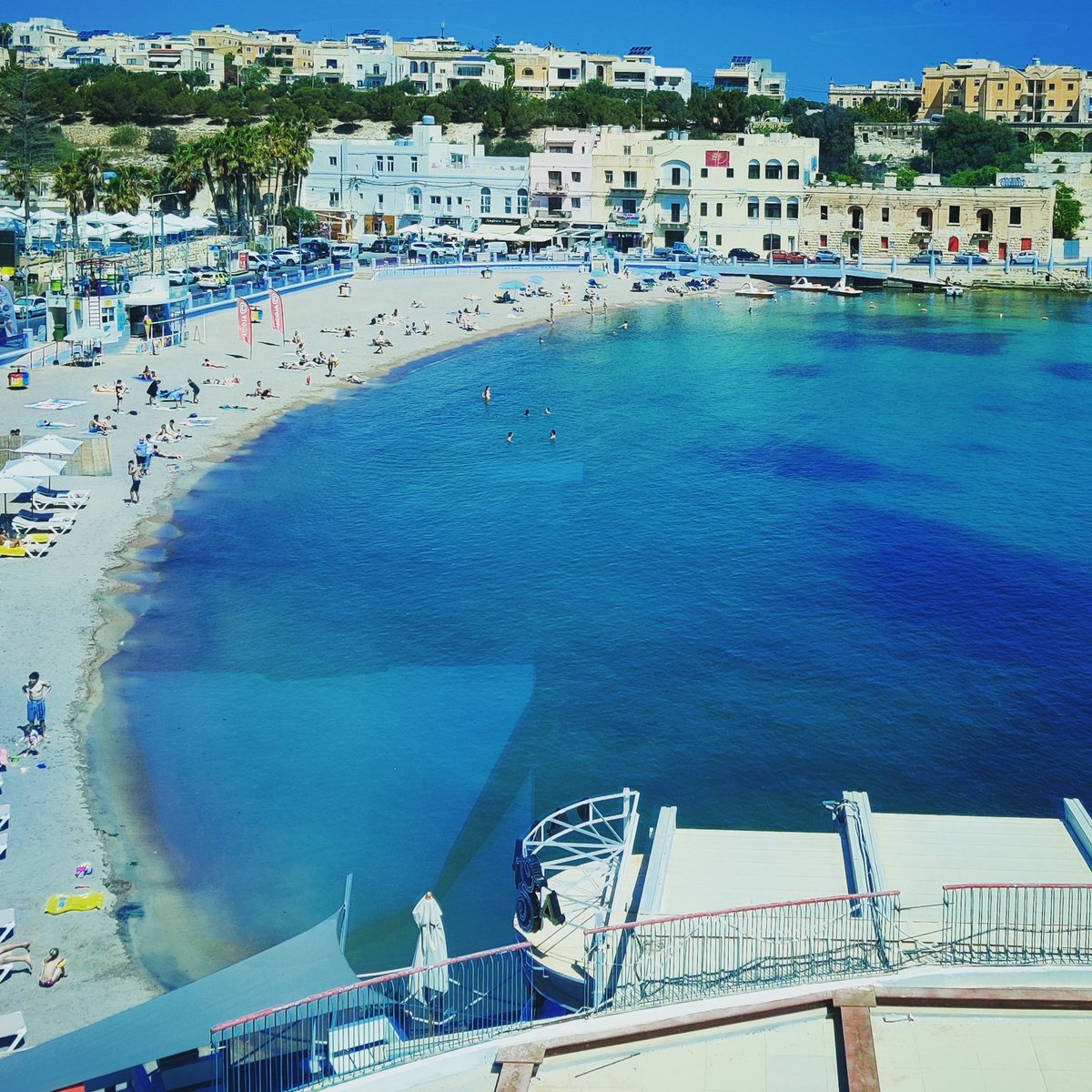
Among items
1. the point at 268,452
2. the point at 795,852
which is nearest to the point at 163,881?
the point at 795,852

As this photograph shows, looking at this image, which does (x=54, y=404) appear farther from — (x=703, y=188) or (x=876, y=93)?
(x=876, y=93)

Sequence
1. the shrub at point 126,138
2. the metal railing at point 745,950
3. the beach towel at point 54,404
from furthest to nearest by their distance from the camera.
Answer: the shrub at point 126,138 < the beach towel at point 54,404 < the metal railing at point 745,950

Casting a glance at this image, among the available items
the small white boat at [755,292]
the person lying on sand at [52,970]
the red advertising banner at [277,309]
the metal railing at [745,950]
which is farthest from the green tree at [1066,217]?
the person lying on sand at [52,970]

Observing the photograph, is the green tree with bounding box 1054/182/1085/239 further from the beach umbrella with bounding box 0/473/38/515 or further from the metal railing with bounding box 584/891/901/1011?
the metal railing with bounding box 584/891/901/1011

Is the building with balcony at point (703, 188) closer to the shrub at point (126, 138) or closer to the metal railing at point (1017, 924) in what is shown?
the shrub at point (126, 138)

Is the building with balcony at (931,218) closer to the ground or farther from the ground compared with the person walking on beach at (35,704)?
farther from the ground
